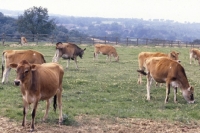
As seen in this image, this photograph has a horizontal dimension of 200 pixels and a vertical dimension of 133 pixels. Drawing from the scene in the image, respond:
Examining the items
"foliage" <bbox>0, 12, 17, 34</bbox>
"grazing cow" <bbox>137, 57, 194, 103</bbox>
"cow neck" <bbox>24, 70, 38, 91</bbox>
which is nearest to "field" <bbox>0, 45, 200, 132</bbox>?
"grazing cow" <bbox>137, 57, 194, 103</bbox>

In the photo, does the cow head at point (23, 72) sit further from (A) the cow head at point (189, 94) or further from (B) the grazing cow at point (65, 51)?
(B) the grazing cow at point (65, 51)

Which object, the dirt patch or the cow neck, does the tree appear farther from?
the cow neck

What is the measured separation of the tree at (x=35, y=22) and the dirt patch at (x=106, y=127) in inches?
2159

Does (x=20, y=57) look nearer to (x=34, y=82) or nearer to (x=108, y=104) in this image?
(x=108, y=104)

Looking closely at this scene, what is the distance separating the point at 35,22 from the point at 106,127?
5659 cm

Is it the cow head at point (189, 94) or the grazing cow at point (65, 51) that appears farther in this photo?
the grazing cow at point (65, 51)

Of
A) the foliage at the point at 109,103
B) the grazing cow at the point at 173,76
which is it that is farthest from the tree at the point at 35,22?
the grazing cow at the point at 173,76

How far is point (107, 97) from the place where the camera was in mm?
15039

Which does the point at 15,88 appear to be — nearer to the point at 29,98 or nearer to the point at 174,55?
the point at 29,98

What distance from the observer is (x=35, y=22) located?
2571 inches

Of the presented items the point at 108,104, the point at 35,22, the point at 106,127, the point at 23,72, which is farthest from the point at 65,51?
the point at 35,22

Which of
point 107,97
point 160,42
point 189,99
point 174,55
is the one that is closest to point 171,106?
point 189,99

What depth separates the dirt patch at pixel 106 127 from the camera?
991 centimetres

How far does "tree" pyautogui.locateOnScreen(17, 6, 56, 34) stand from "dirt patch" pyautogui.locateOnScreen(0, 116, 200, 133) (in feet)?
180
